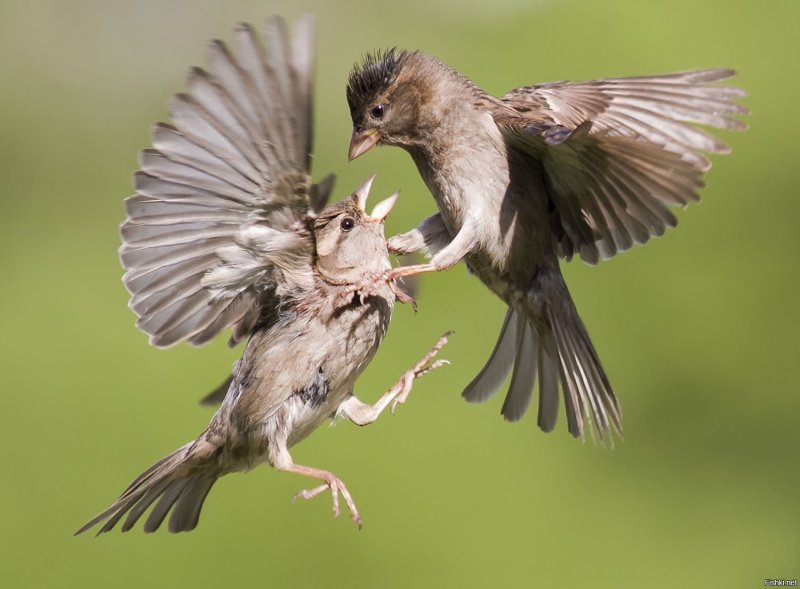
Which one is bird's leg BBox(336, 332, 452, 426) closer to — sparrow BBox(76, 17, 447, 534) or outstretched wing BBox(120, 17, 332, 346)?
sparrow BBox(76, 17, 447, 534)

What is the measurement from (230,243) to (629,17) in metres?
4.10

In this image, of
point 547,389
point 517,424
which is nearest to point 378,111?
point 547,389

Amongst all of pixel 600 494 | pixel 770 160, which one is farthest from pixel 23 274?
pixel 770 160

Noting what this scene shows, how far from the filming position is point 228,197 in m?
3.07

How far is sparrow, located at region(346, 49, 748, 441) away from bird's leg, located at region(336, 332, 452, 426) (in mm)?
263

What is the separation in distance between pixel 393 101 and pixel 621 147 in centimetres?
65

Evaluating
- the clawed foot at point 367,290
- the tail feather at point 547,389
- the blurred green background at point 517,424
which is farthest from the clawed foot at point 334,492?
the blurred green background at point 517,424

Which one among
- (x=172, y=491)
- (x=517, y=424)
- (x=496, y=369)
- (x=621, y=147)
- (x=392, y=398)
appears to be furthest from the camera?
(x=517, y=424)

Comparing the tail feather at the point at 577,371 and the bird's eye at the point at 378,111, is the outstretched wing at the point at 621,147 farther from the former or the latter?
the bird's eye at the point at 378,111

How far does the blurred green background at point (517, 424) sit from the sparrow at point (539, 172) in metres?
1.97

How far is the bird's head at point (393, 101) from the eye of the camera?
3.37m

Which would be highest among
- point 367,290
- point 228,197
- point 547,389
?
point 228,197

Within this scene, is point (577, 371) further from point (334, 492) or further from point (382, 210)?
point (334, 492)

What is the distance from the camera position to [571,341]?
348 cm
